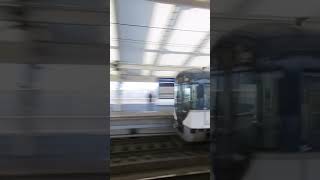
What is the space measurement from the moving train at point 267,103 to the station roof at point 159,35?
15.4 feet

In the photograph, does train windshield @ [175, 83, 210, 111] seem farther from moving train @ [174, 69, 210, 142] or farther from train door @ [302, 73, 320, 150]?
train door @ [302, 73, 320, 150]

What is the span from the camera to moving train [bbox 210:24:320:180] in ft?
9.11

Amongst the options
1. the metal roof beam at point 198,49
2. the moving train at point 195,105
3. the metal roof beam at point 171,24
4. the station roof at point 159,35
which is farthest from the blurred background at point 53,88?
the moving train at point 195,105

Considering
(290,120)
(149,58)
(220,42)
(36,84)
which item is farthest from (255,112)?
(149,58)

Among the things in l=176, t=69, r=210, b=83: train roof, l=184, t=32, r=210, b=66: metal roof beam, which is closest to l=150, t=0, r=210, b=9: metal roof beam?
l=184, t=32, r=210, b=66: metal roof beam

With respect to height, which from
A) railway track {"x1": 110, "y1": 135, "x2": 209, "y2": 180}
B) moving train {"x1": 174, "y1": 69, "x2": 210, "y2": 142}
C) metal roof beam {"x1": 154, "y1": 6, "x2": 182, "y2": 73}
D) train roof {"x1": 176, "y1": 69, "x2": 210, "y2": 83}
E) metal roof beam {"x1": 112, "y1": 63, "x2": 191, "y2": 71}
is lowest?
railway track {"x1": 110, "y1": 135, "x2": 209, "y2": 180}

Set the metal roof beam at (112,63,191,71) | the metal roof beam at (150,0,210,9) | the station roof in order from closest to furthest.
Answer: the metal roof beam at (150,0,210,9), the station roof, the metal roof beam at (112,63,191,71)

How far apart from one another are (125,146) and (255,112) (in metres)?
8.41

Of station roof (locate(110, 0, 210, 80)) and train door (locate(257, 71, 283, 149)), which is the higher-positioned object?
station roof (locate(110, 0, 210, 80))

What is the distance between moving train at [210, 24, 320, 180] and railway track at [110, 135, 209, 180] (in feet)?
13.8

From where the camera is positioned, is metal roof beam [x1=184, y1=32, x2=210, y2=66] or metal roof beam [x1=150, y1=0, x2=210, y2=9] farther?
metal roof beam [x1=184, y1=32, x2=210, y2=66]

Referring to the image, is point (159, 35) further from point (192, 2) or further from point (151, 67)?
point (151, 67)

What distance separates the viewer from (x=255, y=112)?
283 centimetres

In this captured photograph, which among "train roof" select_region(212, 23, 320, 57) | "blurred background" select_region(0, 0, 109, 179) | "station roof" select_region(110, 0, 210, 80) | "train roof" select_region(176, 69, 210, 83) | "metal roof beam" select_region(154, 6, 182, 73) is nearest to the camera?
"blurred background" select_region(0, 0, 109, 179)
